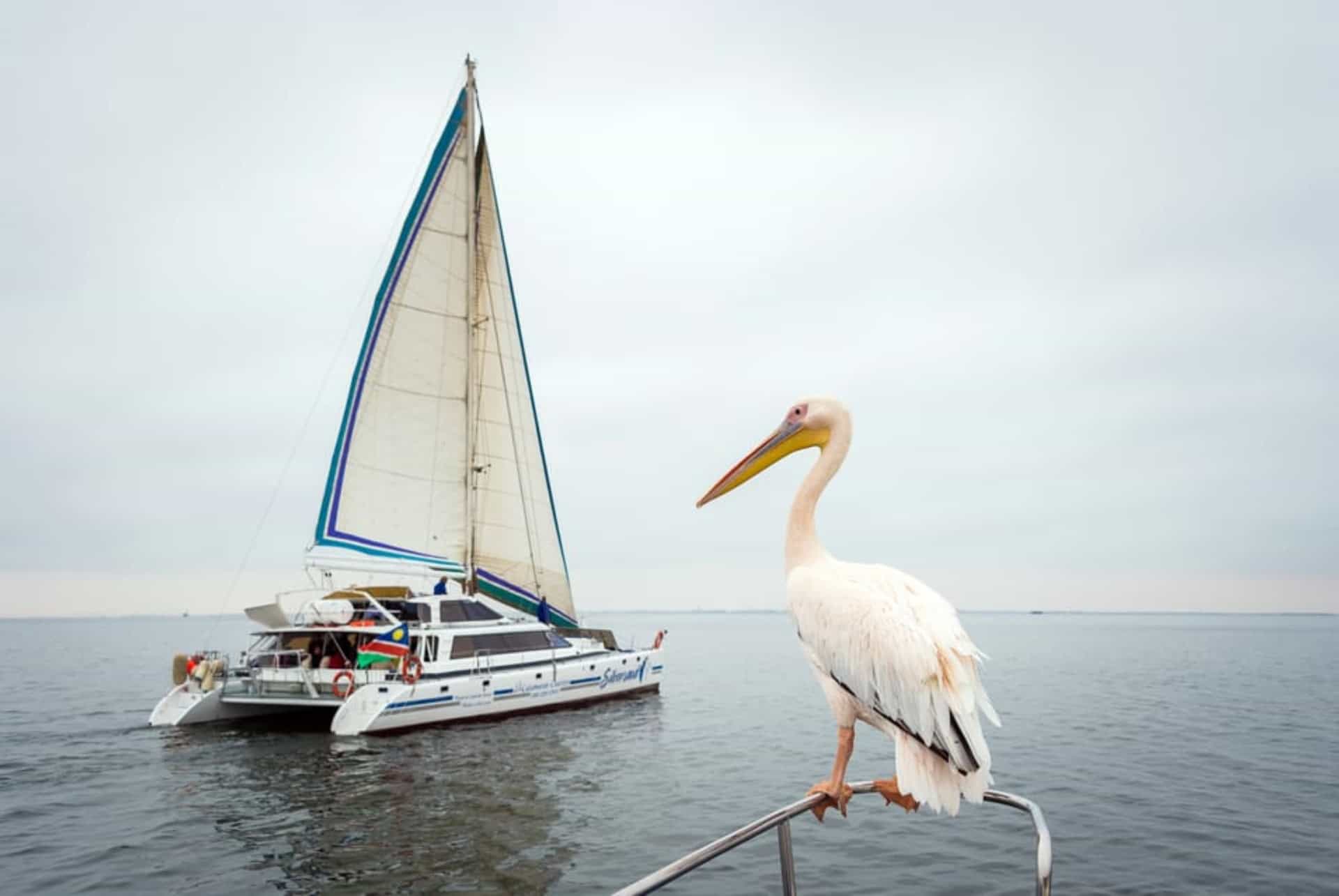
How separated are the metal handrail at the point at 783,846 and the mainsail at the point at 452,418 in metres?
20.1

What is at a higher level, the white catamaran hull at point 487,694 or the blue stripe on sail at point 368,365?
the blue stripe on sail at point 368,365

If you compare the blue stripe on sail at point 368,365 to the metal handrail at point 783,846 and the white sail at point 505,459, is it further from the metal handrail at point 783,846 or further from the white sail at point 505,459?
the metal handrail at point 783,846

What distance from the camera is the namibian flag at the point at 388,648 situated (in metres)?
17.7

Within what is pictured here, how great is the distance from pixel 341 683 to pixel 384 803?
5.54 m

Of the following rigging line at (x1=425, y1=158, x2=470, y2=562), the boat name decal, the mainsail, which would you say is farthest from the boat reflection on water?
rigging line at (x1=425, y1=158, x2=470, y2=562)

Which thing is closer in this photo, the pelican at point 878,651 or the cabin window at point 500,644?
the pelican at point 878,651

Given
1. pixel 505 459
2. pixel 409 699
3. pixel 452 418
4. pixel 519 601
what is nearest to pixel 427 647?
pixel 409 699

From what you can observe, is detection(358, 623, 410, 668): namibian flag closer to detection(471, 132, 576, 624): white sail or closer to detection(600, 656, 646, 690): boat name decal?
detection(471, 132, 576, 624): white sail

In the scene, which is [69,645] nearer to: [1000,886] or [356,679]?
[356,679]

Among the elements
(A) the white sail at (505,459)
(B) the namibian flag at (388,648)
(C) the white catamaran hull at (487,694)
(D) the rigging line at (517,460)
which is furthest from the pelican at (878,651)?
(D) the rigging line at (517,460)

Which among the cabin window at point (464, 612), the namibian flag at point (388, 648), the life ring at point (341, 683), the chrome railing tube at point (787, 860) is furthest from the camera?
the cabin window at point (464, 612)

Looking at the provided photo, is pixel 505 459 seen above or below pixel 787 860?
above

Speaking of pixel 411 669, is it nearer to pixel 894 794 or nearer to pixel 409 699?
pixel 409 699

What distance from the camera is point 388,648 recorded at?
1778cm
